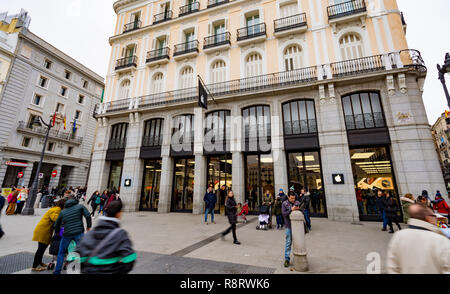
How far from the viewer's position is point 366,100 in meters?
12.1

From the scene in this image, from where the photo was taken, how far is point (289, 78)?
45.2ft

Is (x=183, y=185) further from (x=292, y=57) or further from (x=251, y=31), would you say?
(x=251, y=31)

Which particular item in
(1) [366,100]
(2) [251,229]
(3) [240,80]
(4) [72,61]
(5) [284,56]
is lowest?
(2) [251,229]

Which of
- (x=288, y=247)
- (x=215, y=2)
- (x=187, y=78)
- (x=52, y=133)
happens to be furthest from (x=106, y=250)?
(x=52, y=133)

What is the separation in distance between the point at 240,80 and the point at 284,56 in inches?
146

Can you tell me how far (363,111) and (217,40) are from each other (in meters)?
12.6

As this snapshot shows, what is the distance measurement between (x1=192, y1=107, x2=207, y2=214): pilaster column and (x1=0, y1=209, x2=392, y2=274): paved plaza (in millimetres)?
5212

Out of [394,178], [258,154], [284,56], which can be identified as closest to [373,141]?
[394,178]

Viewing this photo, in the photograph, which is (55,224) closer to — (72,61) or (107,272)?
(107,272)

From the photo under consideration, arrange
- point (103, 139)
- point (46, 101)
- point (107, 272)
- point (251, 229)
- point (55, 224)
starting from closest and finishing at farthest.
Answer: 1. point (107, 272)
2. point (55, 224)
3. point (251, 229)
4. point (103, 139)
5. point (46, 101)

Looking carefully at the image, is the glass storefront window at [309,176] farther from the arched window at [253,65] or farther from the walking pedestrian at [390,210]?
the arched window at [253,65]

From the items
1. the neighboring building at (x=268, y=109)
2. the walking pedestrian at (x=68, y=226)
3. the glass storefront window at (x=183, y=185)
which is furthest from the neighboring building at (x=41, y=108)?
the walking pedestrian at (x=68, y=226)

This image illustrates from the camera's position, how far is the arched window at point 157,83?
58.1 feet

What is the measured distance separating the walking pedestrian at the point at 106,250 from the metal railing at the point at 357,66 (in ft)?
47.2
